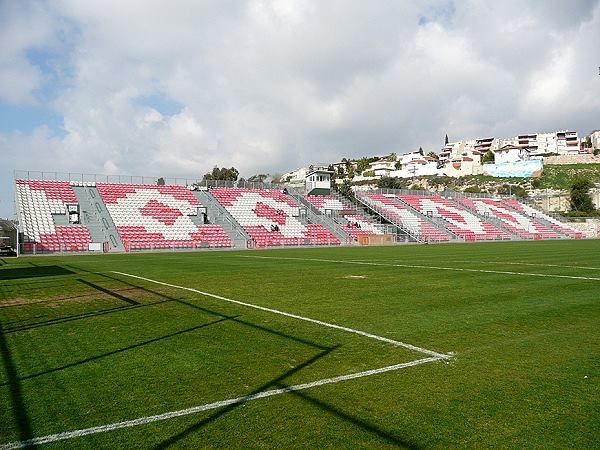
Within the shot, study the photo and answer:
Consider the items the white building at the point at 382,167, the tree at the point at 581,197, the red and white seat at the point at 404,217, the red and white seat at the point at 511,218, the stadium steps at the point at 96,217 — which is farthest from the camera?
the white building at the point at 382,167

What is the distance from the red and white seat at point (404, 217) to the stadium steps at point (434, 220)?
0.48m

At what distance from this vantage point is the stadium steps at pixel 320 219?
48750 millimetres

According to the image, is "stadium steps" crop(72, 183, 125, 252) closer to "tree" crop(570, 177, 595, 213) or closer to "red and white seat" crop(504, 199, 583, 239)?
"red and white seat" crop(504, 199, 583, 239)

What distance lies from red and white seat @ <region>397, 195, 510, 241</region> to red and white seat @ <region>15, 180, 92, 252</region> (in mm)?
39871

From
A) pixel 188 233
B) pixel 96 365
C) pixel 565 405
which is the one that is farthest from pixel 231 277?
pixel 188 233

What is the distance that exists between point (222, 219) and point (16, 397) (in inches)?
1682

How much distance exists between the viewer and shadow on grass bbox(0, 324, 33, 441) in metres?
4.29

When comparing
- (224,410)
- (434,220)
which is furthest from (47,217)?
(434,220)

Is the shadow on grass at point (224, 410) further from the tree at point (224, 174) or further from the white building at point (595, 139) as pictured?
the white building at point (595, 139)

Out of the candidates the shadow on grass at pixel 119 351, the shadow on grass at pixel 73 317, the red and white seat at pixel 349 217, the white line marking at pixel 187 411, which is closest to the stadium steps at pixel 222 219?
the red and white seat at pixel 349 217

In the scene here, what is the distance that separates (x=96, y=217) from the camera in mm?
41594

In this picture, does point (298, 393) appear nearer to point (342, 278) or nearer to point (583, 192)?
point (342, 278)

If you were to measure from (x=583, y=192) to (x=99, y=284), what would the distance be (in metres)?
85.7

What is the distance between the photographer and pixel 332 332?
8086 mm
